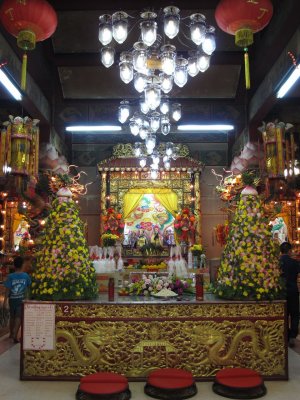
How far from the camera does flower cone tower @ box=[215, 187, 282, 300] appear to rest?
4.23 m

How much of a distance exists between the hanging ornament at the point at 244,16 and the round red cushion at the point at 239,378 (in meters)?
2.87

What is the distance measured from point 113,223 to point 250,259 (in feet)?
25.4

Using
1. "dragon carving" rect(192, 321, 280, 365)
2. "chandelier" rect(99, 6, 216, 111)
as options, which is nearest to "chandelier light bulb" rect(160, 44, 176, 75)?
"chandelier" rect(99, 6, 216, 111)

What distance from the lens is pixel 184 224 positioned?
11.8 meters

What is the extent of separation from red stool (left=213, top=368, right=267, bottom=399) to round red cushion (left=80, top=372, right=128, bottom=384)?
84cm

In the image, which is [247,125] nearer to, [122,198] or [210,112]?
[210,112]

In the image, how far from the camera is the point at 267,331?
412 centimetres

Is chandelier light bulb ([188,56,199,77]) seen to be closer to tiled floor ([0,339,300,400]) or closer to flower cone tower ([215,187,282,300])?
flower cone tower ([215,187,282,300])

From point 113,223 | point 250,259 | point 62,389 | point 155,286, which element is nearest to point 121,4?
point 155,286

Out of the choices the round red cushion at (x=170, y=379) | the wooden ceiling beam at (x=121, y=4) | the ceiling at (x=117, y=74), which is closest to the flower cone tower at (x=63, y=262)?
the round red cushion at (x=170, y=379)

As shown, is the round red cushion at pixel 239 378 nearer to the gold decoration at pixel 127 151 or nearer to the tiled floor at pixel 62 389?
the tiled floor at pixel 62 389

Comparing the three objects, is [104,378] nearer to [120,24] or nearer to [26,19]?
[120,24]

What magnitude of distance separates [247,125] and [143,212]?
14.6 feet

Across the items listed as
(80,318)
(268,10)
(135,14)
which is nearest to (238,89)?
(135,14)
